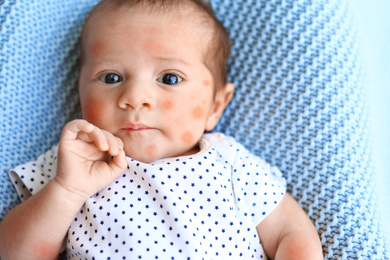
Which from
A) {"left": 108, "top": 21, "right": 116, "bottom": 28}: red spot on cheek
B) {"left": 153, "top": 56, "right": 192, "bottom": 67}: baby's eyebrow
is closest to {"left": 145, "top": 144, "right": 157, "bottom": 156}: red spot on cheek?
{"left": 153, "top": 56, "right": 192, "bottom": 67}: baby's eyebrow

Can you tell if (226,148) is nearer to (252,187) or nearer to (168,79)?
(252,187)

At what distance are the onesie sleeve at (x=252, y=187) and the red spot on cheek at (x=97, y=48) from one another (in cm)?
41

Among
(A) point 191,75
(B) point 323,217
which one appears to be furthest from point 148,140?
(B) point 323,217

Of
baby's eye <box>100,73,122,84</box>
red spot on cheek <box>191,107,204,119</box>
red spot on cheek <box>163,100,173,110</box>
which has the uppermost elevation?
baby's eye <box>100,73,122,84</box>

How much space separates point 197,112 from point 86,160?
12.3 inches

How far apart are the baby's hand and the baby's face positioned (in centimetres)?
6

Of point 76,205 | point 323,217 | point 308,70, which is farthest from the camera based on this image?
point 308,70

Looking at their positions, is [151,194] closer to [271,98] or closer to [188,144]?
[188,144]

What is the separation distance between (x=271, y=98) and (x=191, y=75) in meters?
0.29

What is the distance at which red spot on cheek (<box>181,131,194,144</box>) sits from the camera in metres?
1.24

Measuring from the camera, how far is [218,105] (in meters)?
1.42

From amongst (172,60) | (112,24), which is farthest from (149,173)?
(112,24)

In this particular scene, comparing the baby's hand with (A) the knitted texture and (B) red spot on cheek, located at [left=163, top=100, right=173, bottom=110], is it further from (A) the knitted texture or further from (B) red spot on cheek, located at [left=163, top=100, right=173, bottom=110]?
(A) the knitted texture

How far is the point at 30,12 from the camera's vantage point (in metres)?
1.37
